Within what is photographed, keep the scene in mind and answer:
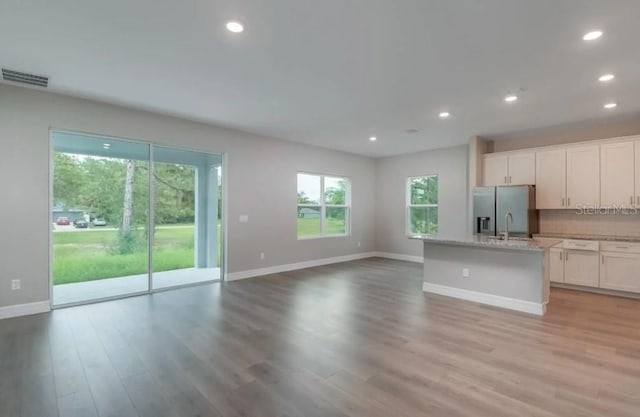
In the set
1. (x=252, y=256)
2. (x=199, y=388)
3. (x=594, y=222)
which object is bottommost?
(x=199, y=388)

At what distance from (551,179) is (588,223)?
948 mm

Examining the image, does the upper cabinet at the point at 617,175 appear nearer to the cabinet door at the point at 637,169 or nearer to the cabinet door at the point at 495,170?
the cabinet door at the point at 637,169

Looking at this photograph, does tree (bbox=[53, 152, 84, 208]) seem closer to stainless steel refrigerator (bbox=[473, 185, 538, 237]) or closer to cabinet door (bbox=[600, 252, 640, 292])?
stainless steel refrigerator (bbox=[473, 185, 538, 237])

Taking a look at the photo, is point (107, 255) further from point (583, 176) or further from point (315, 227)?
point (583, 176)

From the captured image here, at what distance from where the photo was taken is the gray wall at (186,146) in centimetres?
394

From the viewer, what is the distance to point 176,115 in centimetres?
515

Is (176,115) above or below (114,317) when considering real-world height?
above

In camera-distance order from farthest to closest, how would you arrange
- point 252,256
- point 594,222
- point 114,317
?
1. point 252,256
2. point 594,222
3. point 114,317

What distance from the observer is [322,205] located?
25.7ft

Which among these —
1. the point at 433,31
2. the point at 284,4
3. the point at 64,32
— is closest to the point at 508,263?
the point at 433,31

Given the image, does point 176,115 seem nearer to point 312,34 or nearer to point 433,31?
point 312,34

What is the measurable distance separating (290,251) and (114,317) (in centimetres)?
359

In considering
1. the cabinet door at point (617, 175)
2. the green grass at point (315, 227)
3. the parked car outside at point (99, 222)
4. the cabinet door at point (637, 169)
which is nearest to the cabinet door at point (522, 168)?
the cabinet door at point (617, 175)

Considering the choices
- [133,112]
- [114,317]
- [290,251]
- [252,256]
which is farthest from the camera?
[290,251]
